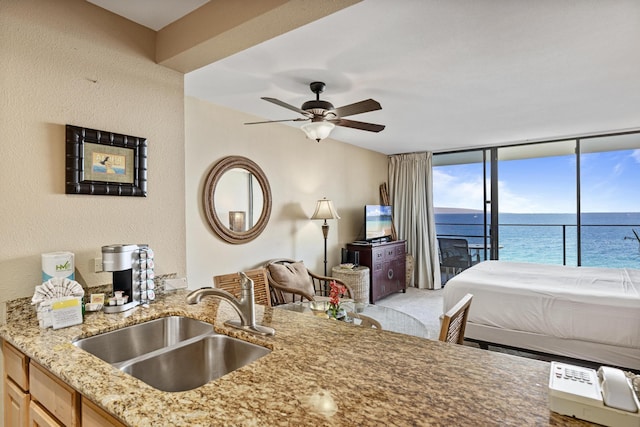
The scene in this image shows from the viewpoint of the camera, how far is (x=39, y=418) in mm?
1245

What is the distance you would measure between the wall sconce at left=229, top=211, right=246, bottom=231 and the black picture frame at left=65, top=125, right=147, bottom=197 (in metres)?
1.68

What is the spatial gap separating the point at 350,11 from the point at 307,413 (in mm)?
1908

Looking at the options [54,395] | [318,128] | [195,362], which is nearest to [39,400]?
[54,395]

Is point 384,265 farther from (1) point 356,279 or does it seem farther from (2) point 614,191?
(2) point 614,191

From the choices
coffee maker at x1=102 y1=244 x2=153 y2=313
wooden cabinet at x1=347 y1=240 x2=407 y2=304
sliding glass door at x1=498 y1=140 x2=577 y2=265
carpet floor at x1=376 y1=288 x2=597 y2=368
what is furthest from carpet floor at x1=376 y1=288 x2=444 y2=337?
coffee maker at x1=102 y1=244 x2=153 y2=313

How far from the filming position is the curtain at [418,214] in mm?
6039

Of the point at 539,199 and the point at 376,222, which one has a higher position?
the point at 539,199

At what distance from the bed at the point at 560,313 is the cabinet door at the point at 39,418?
3.07 m

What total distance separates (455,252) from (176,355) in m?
5.46

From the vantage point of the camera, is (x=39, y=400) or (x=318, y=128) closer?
(x=39, y=400)

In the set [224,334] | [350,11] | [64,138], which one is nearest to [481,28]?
[350,11]

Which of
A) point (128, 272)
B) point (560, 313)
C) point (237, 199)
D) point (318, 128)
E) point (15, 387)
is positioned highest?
point (318, 128)

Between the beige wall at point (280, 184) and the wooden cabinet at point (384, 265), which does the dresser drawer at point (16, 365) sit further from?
the wooden cabinet at point (384, 265)

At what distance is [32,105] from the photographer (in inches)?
60.6
